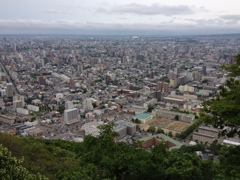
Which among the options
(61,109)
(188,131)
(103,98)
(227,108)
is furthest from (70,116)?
(227,108)

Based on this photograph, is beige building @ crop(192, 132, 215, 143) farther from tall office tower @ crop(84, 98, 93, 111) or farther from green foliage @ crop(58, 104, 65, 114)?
green foliage @ crop(58, 104, 65, 114)

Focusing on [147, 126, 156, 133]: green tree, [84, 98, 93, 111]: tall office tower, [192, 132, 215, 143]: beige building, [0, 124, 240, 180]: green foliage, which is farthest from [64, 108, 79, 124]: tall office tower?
[0, 124, 240, 180]: green foliage

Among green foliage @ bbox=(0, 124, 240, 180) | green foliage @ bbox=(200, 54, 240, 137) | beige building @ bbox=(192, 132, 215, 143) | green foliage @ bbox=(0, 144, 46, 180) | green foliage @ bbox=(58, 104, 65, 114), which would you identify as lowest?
green foliage @ bbox=(58, 104, 65, 114)

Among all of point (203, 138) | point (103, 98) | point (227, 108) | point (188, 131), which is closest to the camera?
point (227, 108)

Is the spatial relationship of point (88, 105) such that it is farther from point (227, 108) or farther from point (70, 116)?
point (227, 108)

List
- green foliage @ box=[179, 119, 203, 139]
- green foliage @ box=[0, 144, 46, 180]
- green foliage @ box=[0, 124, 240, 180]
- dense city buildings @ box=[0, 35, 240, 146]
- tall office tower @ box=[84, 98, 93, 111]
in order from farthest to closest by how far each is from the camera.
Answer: tall office tower @ box=[84, 98, 93, 111]
dense city buildings @ box=[0, 35, 240, 146]
green foliage @ box=[179, 119, 203, 139]
green foliage @ box=[0, 124, 240, 180]
green foliage @ box=[0, 144, 46, 180]

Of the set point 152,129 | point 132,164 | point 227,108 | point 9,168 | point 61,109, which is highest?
point 227,108

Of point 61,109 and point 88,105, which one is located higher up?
point 88,105

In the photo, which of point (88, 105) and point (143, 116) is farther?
point (88, 105)
